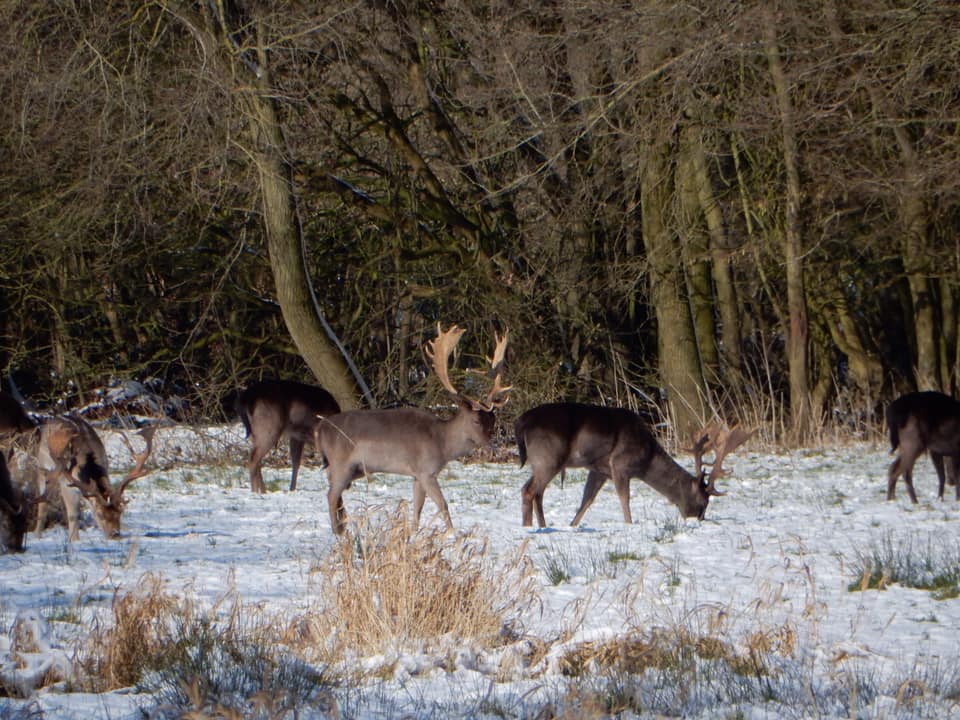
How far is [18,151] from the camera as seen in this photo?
51.8ft

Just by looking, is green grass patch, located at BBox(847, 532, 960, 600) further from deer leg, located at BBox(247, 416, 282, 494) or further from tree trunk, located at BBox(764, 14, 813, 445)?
tree trunk, located at BBox(764, 14, 813, 445)

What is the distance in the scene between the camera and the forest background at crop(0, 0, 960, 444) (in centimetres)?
1536

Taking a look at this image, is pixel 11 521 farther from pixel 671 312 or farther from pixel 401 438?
pixel 671 312

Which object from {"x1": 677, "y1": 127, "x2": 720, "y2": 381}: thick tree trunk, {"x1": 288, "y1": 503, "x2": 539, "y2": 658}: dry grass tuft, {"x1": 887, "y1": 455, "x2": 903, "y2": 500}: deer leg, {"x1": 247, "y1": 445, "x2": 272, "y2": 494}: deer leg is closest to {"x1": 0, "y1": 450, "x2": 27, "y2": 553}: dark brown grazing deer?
{"x1": 288, "y1": 503, "x2": 539, "y2": 658}: dry grass tuft

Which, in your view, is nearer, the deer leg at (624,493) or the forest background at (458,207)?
the deer leg at (624,493)

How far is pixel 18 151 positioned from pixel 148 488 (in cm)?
545

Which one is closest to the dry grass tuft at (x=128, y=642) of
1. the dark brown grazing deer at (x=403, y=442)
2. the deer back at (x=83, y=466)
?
the deer back at (x=83, y=466)

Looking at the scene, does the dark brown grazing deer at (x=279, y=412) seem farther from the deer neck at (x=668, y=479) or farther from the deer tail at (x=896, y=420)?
the deer tail at (x=896, y=420)

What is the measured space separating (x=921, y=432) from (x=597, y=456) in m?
2.84

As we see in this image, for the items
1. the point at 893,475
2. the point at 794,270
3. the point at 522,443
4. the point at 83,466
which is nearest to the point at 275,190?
the point at 794,270

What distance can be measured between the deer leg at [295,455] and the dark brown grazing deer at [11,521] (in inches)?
172

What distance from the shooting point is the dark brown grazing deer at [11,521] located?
8039 mm

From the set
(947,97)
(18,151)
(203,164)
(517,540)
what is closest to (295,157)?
(203,164)

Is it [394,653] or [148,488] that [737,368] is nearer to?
[148,488]
